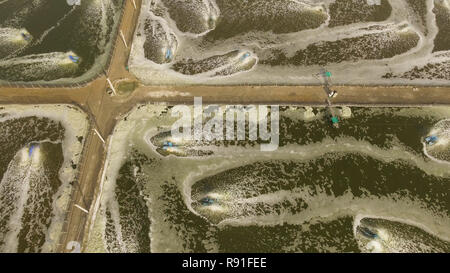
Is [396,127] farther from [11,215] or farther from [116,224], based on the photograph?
[11,215]

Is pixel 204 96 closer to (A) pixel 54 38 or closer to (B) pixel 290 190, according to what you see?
(B) pixel 290 190

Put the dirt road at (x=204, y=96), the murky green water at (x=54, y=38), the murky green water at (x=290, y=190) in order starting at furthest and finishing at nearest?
the murky green water at (x=54, y=38) < the dirt road at (x=204, y=96) < the murky green water at (x=290, y=190)

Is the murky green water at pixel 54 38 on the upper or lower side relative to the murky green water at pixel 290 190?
upper

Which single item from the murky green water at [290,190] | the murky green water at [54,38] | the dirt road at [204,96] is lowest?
the murky green water at [290,190]

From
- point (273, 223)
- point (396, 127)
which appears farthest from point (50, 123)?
point (396, 127)

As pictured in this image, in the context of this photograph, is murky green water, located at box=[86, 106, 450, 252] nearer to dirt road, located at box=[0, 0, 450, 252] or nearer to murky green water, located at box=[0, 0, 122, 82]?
dirt road, located at box=[0, 0, 450, 252]

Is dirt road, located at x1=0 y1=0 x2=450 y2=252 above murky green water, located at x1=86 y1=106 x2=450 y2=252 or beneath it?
above

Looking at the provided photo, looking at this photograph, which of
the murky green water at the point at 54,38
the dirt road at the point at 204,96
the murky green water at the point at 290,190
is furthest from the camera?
the murky green water at the point at 54,38

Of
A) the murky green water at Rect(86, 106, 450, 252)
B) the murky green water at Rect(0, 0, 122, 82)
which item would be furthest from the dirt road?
the murky green water at Rect(0, 0, 122, 82)

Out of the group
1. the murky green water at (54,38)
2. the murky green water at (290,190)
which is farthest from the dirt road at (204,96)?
the murky green water at (54,38)

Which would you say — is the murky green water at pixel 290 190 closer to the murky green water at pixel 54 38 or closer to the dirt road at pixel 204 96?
the dirt road at pixel 204 96

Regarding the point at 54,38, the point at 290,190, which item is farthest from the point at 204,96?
the point at 54,38
